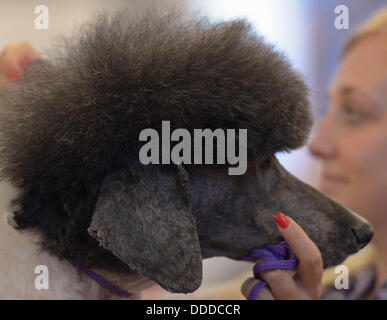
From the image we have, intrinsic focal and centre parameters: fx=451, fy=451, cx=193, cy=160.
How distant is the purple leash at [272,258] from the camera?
770 mm

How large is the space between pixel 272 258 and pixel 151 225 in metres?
0.25

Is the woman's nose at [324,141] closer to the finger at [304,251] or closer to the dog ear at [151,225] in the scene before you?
the finger at [304,251]

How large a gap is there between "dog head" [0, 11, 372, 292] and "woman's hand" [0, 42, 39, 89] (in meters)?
0.17

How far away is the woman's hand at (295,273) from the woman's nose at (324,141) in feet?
1.48

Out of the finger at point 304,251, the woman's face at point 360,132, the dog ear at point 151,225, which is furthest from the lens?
the woman's face at point 360,132

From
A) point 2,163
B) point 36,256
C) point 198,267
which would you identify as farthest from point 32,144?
point 198,267

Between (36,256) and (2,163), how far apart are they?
0.15m

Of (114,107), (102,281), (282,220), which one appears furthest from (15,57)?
(282,220)

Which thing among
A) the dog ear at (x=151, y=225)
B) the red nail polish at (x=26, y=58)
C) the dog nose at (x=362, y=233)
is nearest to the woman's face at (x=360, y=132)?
the dog nose at (x=362, y=233)

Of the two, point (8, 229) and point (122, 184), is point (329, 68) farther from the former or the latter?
point (8, 229)

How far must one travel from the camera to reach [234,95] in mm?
674

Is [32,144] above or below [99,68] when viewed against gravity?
below

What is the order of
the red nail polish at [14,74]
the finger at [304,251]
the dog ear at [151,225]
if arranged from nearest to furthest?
the dog ear at [151,225]
the finger at [304,251]
the red nail polish at [14,74]

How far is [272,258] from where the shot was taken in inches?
30.6
